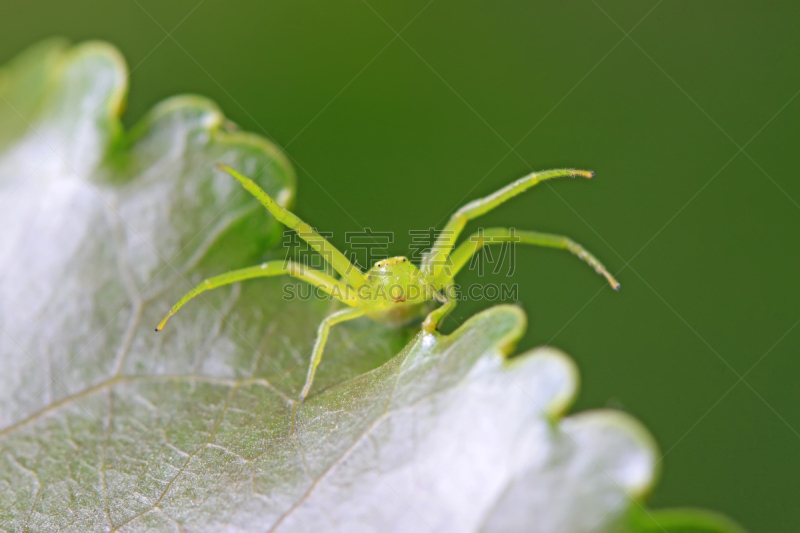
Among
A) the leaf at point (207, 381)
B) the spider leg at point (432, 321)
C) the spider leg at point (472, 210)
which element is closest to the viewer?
the leaf at point (207, 381)

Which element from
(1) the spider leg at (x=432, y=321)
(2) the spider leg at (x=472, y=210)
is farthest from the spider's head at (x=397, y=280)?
(1) the spider leg at (x=432, y=321)

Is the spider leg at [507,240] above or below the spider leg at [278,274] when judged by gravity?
above

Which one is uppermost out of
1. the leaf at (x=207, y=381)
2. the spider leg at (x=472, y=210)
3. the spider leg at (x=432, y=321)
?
the spider leg at (x=472, y=210)

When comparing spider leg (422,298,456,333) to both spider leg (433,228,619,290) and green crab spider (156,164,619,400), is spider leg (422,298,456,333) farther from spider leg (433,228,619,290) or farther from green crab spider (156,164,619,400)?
spider leg (433,228,619,290)

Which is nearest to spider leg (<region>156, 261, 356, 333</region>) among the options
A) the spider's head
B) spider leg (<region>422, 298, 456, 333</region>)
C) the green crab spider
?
the green crab spider

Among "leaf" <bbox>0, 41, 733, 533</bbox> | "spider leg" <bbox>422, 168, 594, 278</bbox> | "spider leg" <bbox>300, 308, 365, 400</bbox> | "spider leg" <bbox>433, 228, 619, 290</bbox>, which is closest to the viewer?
"leaf" <bbox>0, 41, 733, 533</bbox>

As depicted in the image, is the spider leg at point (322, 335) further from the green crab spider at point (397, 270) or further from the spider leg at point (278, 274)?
the spider leg at point (278, 274)

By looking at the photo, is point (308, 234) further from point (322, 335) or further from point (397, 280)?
point (322, 335)

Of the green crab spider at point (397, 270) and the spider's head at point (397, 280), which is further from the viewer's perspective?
the spider's head at point (397, 280)

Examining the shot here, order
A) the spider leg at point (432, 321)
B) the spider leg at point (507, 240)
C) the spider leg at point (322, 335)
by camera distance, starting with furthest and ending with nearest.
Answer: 1. the spider leg at point (507, 240)
2. the spider leg at point (322, 335)
3. the spider leg at point (432, 321)

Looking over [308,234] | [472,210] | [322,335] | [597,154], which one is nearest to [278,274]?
[308,234]
